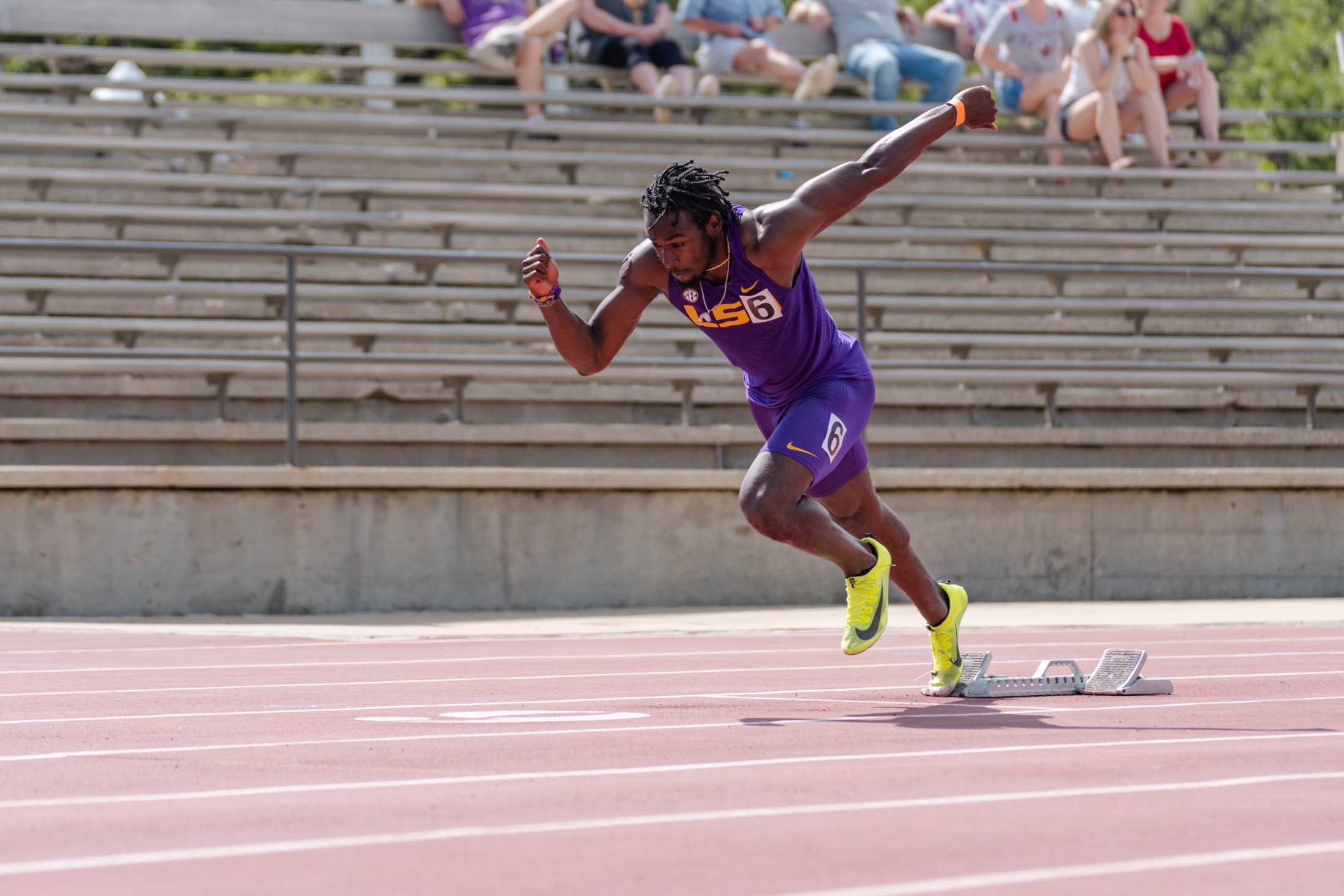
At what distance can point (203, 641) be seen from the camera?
10.2 meters

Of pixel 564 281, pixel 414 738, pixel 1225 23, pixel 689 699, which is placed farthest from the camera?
pixel 1225 23

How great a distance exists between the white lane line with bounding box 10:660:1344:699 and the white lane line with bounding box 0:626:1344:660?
79 cm

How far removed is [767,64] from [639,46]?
126cm

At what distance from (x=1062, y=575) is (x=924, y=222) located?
15.6 feet

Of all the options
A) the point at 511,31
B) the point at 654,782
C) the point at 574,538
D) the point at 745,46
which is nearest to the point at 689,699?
the point at 654,782

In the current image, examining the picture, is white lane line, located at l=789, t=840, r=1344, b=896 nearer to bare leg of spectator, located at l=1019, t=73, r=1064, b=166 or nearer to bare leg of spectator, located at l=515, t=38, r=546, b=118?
bare leg of spectator, located at l=515, t=38, r=546, b=118

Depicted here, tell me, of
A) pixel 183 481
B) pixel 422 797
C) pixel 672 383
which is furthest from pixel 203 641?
pixel 422 797

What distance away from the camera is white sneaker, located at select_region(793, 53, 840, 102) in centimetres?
1781

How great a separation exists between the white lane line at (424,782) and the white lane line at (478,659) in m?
3.78

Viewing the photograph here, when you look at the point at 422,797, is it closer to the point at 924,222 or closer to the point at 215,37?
the point at 924,222

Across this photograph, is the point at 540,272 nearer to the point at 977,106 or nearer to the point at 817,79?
the point at 977,106

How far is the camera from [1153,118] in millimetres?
17812

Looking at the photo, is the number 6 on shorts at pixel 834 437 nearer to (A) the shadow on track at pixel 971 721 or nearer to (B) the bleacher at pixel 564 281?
(A) the shadow on track at pixel 971 721

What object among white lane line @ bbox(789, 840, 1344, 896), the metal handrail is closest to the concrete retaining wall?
the metal handrail
